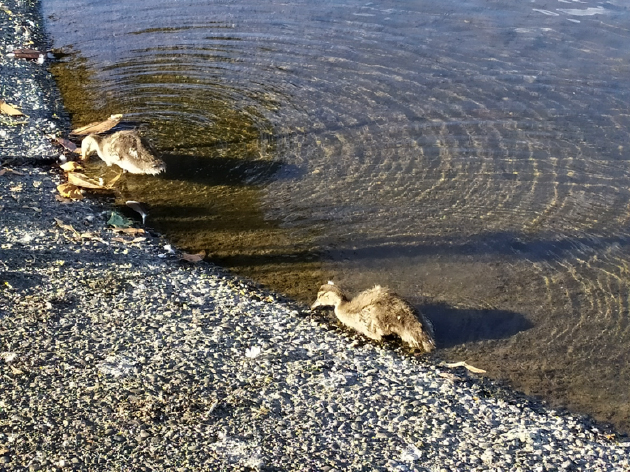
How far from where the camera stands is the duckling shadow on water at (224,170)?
1084 cm

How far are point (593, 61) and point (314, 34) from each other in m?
5.77

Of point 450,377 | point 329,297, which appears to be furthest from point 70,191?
point 450,377

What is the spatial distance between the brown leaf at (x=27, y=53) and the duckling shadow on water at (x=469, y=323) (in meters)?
11.0

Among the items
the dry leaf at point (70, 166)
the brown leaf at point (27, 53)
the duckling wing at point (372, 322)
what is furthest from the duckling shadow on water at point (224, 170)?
the brown leaf at point (27, 53)

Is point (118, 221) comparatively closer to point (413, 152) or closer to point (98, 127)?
point (98, 127)

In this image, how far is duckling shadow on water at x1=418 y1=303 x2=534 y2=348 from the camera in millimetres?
7910

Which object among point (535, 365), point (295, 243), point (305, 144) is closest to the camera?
point (535, 365)

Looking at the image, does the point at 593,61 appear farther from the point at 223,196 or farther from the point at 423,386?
the point at 423,386

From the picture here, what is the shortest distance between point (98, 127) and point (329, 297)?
5.95 metres

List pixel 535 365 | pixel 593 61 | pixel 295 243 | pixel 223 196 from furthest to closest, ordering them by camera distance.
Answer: pixel 593 61 < pixel 223 196 < pixel 295 243 < pixel 535 365

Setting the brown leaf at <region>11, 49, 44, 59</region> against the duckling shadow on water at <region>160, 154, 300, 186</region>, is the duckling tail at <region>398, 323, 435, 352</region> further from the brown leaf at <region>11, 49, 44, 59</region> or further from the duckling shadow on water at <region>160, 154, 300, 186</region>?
the brown leaf at <region>11, 49, 44, 59</region>

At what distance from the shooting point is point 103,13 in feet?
57.2

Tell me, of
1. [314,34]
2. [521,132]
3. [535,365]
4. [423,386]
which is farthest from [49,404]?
[314,34]

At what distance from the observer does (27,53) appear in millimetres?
15430
